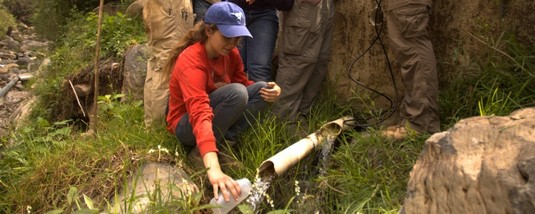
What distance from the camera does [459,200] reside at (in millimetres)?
2354

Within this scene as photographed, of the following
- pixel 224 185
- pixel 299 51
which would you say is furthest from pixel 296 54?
pixel 224 185

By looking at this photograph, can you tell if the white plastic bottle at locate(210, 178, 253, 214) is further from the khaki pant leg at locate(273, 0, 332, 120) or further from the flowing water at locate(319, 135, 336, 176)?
the khaki pant leg at locate(273, 0, 332, 120)

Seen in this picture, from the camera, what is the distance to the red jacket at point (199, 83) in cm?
354

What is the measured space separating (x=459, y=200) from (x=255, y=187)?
54.9 inches

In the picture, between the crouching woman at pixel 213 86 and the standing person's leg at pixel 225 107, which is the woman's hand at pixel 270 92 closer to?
the crouching woman at pixel 213 86

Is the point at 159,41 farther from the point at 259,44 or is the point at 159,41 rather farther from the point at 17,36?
the point at 17,36

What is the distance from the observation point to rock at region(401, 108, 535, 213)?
220 centimetres

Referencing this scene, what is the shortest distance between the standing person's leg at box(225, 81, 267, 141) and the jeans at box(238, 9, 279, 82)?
1.98ft

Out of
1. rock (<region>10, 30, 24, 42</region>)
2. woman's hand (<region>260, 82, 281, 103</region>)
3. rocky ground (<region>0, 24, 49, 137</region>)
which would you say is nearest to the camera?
woman's hand (<region>260, 82, 281, 103</region>)

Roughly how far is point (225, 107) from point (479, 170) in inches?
75.0

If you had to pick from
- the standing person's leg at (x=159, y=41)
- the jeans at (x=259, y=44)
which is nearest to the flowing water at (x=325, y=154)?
the jeans at (x=259, y=44)

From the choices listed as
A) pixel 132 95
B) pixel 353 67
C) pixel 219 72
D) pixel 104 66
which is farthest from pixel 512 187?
pixel 104 66

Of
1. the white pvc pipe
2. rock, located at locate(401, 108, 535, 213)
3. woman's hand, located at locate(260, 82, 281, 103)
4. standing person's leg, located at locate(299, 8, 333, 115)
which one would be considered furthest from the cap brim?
rock, located at locate(401, 108, 535, 213)

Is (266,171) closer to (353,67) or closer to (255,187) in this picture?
(255,187)
